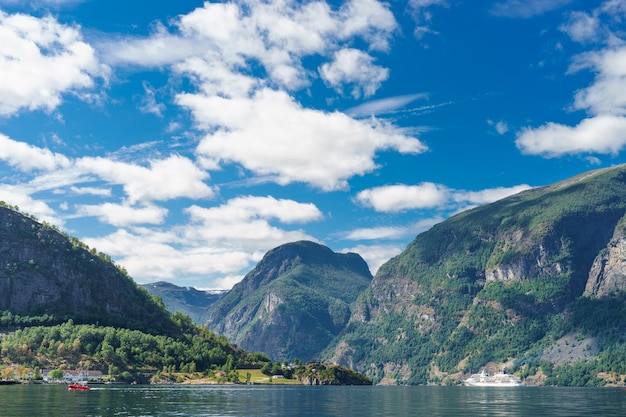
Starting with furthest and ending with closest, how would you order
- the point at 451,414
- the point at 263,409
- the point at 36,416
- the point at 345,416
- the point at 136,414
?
the point at 263,409, the point at 451,414, the point at 345,416, the point at 136,414, the point at 36,416

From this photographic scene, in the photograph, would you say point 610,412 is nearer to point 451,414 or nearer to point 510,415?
point 510,415

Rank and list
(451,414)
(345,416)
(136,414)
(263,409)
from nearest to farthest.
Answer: (136,414), (345,416), (451,414), (263,409)

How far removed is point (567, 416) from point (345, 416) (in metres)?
47.6

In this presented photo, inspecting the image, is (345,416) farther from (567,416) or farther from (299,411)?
(567,416)

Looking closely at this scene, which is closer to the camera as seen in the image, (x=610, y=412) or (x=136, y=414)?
(x=136, y=414)

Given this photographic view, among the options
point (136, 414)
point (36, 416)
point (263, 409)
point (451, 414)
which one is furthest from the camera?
point (263, 409)

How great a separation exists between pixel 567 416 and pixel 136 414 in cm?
9005

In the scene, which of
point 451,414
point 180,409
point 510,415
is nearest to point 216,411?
point 180,409

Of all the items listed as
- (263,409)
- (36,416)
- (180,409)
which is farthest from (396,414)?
(36,416)

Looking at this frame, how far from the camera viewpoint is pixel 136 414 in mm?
127562

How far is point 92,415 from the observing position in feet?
399

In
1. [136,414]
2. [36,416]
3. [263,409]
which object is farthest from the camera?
[263,409]

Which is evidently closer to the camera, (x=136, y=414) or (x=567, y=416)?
(x=136, y=414)

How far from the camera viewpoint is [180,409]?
14662 centimetres
